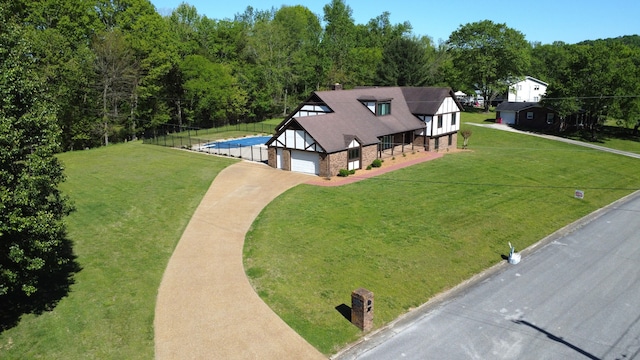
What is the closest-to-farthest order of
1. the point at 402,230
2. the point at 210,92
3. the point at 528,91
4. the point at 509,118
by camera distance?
Result: the point at 402,230 → the point at 210,92 → the point at 509,118 → the point at 528,91

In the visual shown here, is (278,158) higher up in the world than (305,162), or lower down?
higher up

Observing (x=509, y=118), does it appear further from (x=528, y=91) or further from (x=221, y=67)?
(x=221, y=67)

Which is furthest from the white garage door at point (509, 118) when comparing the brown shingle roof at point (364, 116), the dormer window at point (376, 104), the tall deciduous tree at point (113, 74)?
the tall deciduous tree at point (113, 74)

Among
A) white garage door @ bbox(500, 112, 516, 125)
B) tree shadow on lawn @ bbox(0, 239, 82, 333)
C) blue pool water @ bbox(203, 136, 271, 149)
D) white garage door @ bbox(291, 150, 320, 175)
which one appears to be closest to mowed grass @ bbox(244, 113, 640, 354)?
white garage door @ bbox(291, 150, 320, 175)

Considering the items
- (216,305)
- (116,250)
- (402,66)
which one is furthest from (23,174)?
(402,66)

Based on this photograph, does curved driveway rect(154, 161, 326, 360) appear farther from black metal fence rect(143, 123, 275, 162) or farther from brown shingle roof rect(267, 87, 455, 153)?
black metal fence rect(143, 123, 275, 162)

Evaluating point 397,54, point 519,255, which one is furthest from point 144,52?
point 519,255
